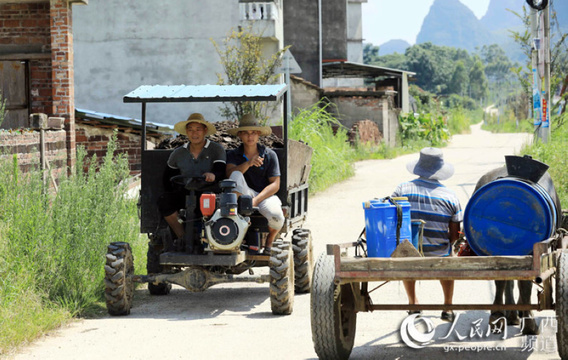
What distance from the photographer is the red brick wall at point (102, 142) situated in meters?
17.1

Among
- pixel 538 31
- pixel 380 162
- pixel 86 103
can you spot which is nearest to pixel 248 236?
pixel 538 31

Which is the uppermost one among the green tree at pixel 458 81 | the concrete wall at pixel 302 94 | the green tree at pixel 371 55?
the green tree at pixel 371 55

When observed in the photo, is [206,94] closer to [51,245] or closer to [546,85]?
[51,245]

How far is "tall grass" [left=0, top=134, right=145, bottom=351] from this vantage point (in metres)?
7.94

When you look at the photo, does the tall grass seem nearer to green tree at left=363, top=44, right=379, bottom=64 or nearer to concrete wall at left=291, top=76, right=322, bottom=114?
concrete wall at left=291, top=76, right=322, bottom=114

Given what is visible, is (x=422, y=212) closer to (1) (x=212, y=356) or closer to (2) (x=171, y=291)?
(1) (x=212, y=356)

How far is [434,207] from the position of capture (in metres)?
7.26

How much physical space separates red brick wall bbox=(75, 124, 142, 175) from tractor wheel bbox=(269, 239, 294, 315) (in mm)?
8644

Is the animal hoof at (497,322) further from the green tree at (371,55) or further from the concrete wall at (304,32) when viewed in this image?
the green tree at (371,55)

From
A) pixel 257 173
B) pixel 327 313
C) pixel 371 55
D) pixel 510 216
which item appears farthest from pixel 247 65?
pixel 371 55

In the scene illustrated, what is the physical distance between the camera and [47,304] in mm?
8430

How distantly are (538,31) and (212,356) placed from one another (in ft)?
45.1

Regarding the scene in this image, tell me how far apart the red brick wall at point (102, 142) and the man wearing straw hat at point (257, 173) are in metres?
7.77

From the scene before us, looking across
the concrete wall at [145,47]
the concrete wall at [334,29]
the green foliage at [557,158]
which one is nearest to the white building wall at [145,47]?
the concrete wall at [145,47]
